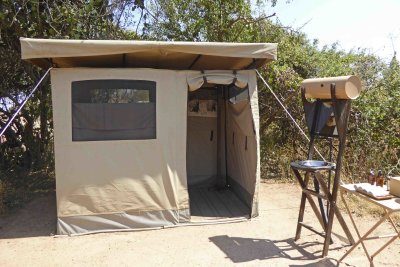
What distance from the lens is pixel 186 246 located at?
12.8 feet

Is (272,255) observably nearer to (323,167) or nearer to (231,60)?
(323,167)

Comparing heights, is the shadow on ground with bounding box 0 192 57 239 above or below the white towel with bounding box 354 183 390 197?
below

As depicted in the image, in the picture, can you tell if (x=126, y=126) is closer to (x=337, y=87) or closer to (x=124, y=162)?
(x=124, y=162)

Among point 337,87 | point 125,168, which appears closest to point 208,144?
point 125,168

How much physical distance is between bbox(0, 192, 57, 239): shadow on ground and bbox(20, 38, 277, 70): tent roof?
1.97 m

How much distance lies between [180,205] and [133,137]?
1003 mm

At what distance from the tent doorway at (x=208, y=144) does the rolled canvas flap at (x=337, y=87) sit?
2.29 m

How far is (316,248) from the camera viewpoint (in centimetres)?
380

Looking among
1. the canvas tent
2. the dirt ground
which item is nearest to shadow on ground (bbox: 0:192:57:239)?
the dirt ground

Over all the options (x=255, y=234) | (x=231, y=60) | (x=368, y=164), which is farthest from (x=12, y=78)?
(x=368, y=164)

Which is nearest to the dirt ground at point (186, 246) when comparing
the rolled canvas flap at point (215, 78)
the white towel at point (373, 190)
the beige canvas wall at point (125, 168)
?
the beige canvas wall at point (125, 168)

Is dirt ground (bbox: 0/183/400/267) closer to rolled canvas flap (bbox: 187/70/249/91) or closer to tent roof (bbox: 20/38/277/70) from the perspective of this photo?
rolled canvas flap (bbox: 187/70/249/91)

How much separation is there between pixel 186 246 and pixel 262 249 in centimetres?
80

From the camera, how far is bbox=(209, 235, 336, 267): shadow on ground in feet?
11.9
